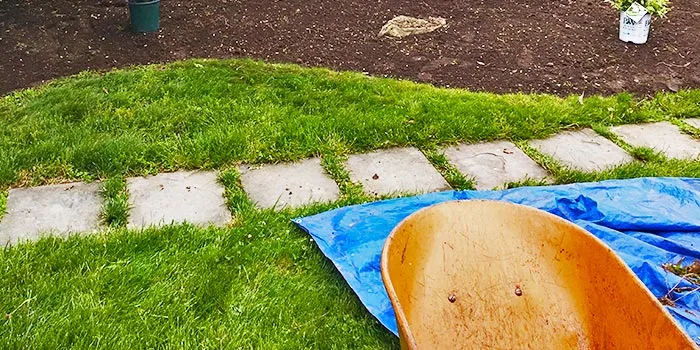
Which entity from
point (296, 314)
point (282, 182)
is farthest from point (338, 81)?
point (296, 314)

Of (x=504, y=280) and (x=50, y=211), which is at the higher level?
(x=504, y=280)

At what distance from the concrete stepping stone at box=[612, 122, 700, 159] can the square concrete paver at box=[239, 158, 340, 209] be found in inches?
68.0

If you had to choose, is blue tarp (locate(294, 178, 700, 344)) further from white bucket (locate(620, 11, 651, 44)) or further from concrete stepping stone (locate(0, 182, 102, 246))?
white bucket (locate(620, 11, 651, 44))

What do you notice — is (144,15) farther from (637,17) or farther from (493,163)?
(637,17)

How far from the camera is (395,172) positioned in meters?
2.96

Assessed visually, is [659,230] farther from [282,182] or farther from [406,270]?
[282,182]

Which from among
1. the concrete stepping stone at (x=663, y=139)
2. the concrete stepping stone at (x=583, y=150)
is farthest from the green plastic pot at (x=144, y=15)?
the concrete stepping stone at (x=663, y=139)

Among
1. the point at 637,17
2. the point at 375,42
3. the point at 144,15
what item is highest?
the point at 637,17

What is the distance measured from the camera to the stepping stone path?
8.18 ft

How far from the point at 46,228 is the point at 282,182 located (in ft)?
3.20

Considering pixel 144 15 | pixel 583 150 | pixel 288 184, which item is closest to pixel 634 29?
pixel 583 150

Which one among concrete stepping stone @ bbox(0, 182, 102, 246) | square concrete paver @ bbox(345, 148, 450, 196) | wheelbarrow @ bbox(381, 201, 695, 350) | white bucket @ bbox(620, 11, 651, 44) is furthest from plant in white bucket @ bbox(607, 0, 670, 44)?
concrete stepping stone @ bbox(0, 182, 102, 246)

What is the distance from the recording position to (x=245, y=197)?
105 inches

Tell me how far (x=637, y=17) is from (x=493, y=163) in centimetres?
218
